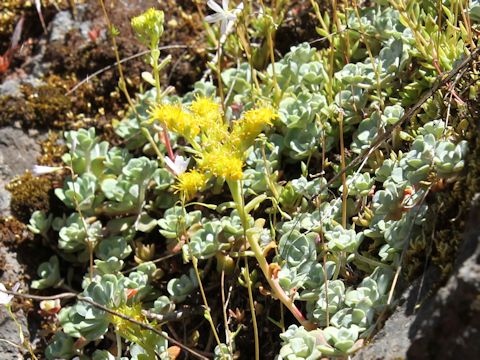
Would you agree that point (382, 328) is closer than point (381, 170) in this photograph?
Yes

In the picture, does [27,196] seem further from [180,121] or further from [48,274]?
[180,121]

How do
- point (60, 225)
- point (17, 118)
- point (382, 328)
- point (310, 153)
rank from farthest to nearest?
point (17, 118) → point (60, 225) → point (310, 153) → point (382, 328)

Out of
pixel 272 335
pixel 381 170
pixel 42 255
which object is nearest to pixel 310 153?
pixel 381 170

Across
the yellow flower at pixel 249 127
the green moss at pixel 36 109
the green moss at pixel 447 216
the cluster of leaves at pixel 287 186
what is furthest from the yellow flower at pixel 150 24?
the green moss at pixel 447 216

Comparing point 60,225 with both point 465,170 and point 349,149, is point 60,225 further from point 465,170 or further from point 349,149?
point 465,170

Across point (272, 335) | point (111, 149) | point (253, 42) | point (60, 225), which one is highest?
point (253, 42)

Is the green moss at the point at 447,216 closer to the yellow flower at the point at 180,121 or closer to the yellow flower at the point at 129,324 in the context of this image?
the yellow flower at the point at 180,121

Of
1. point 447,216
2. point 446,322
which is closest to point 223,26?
point 447,216

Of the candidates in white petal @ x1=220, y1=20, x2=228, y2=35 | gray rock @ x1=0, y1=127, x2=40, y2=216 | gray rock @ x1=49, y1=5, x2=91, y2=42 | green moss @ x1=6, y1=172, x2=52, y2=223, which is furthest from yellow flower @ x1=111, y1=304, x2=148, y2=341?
gray rock @ x1=49, y1=5, x2=91, y2=42
